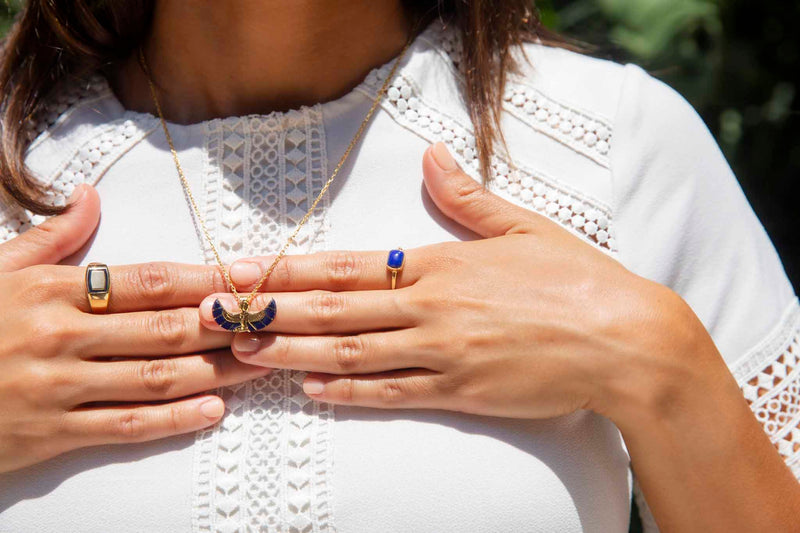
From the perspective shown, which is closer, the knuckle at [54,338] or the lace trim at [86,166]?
the knuckle at [54,338]

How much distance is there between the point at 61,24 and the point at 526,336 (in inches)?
41.0

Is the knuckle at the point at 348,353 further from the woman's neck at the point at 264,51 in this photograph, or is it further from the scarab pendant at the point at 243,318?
the woman's neck at the point at 264,51

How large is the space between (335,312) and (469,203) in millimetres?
266

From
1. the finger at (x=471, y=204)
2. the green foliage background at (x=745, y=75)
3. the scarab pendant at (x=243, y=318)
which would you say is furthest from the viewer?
the green foliage background at (x=745, y=75)

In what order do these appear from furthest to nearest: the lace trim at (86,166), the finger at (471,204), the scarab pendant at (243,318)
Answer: the lace trim at (86,166)
the finger at (471,204)
the scarab pendant at (243,318)

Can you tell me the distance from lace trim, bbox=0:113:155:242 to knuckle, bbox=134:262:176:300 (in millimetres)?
266

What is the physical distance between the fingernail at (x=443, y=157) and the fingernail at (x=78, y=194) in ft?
1.85

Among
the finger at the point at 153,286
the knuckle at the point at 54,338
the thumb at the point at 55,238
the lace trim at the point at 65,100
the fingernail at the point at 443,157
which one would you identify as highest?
the lace trim at the point at 65,100

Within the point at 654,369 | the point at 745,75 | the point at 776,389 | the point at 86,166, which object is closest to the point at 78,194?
the point at 86,166

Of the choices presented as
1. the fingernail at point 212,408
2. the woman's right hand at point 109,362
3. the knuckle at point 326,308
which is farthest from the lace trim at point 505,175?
the fingernail at point 212,408

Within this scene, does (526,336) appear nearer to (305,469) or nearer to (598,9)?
(305,469)

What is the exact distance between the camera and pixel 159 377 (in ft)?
3.57

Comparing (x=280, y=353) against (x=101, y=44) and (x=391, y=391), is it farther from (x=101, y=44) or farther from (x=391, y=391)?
(x=101, y=44)

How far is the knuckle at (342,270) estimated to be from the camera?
3.69ft
